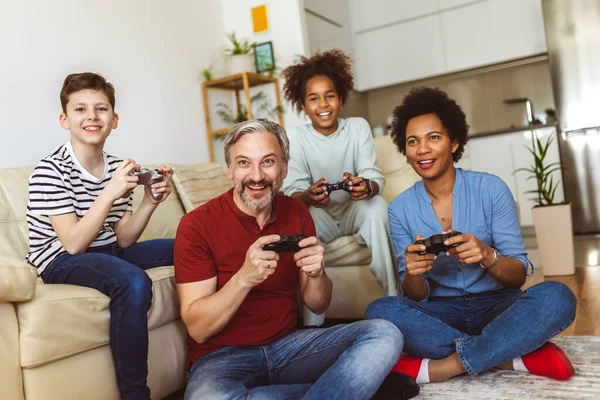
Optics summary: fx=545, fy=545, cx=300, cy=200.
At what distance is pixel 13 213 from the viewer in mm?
2182

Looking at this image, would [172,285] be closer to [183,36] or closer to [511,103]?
[183,36]

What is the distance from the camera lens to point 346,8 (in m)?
5.51

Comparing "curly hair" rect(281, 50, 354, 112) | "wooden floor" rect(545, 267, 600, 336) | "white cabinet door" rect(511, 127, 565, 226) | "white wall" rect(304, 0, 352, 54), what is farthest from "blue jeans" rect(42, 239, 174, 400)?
"white cabinet door" rect(511, 127, 565, 226)

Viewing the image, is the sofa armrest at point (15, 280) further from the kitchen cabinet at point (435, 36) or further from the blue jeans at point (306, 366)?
the kitchen cabinet at point (435, 36)

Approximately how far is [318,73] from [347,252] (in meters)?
0.88

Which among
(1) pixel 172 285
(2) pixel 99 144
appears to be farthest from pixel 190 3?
(1) pixel 172 285

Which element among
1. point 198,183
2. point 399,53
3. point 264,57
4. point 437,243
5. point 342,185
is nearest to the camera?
point 437,243

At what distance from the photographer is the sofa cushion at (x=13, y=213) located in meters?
2.11

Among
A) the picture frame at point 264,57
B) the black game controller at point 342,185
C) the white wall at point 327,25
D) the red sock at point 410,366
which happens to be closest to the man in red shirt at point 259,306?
the red sock at point 410,366

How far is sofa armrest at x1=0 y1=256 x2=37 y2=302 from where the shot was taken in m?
1.42

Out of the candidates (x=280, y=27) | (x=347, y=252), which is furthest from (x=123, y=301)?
(x=280, y=27)

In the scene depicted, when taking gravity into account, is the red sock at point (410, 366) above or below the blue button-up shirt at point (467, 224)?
below

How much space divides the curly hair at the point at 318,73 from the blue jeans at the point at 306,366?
1482 millimetres

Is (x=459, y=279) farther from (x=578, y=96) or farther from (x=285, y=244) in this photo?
(x=578, y=96)
